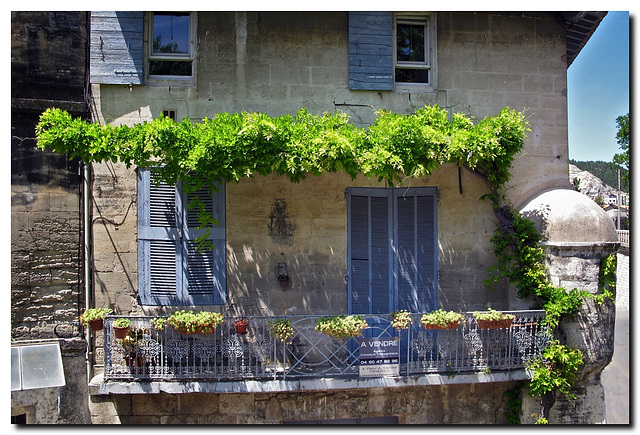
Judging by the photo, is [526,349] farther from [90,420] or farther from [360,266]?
[90,420]

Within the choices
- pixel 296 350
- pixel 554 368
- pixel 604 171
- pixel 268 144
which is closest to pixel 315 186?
pixel 268 144

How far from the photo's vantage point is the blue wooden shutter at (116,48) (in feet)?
21.7

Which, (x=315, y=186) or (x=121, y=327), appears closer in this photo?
(x=121, y=327)

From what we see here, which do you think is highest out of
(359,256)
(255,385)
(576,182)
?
(576,182)

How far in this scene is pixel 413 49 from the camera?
7.23m

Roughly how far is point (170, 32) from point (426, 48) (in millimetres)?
3852

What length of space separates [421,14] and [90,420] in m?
7.80

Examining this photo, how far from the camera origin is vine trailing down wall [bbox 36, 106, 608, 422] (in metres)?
5.75

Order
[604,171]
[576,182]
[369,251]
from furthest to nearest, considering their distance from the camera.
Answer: [604,171]
[576,182]
[369,251]

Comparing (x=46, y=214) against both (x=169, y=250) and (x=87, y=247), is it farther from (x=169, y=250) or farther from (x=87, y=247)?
(x=169, y=250)

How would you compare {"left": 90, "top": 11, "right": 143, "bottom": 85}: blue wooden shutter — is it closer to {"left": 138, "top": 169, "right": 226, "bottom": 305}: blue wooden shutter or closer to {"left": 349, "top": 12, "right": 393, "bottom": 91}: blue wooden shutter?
{"left": 138, "top": 169, "right": 226, "bottom": 305}: blue wooden shutter

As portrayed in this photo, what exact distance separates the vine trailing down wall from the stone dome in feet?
2.59

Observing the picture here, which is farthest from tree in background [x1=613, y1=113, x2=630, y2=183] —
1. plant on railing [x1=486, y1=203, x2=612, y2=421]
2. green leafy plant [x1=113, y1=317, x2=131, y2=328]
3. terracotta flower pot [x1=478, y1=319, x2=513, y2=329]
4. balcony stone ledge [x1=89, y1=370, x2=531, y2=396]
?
green leafy plant [x1=113, y1=317, x2=131, y2=328]

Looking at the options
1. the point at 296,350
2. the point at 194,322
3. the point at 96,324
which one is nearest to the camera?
the point at 194,322
